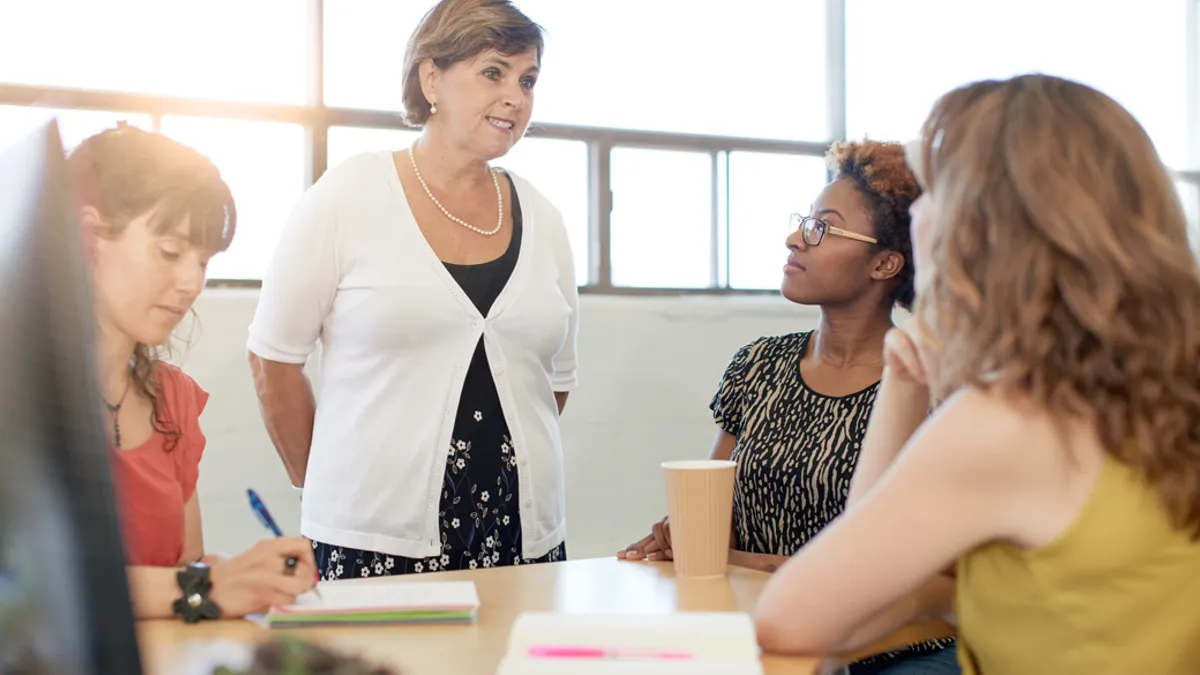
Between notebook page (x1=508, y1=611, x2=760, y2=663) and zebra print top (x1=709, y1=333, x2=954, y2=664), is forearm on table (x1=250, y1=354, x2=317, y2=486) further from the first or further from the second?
notebook page (x1=508, y1=611, x2=760, y2=663)

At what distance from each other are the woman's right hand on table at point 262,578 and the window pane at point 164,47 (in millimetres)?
2335

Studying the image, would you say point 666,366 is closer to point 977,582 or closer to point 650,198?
point 650,198

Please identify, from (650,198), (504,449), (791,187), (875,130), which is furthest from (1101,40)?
(504,449)

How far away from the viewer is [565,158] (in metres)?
3.86

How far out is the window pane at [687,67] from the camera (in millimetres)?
3826

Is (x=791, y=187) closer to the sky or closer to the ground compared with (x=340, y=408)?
closer to the sky

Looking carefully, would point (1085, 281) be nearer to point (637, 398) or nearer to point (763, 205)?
point (637, 398)

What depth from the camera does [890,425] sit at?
4.32 feet

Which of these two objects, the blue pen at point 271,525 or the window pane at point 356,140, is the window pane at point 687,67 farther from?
the blue pen at point 271,525

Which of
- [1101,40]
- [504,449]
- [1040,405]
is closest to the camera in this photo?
[1040,405]

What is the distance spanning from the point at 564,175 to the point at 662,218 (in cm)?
41

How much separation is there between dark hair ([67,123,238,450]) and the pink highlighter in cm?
63

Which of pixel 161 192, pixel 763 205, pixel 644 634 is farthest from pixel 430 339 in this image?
pixel 763 205

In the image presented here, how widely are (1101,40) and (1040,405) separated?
427 centimetres
